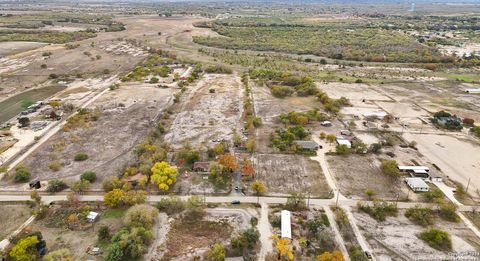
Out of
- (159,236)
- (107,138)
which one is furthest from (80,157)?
(159,236)

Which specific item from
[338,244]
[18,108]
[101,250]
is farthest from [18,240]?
[18,108]

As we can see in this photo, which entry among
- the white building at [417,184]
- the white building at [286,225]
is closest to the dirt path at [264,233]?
the white building at [286,225]

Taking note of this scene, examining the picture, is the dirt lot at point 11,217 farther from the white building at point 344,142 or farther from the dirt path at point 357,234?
the white building at point 344,142

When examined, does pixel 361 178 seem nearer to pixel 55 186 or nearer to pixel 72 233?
pixel 72 233

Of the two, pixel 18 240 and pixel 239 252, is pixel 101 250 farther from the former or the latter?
pixel 239 252

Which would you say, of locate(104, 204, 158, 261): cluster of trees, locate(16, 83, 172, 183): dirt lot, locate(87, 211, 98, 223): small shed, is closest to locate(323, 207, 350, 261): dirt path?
locate(104, 204, 158, 261): cluster of trees

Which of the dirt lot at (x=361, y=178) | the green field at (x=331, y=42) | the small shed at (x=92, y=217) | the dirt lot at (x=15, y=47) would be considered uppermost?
the green field at (x=331, y=42)
